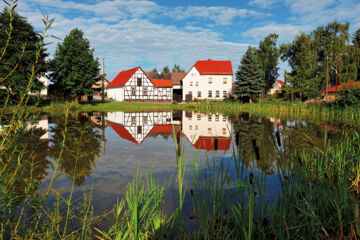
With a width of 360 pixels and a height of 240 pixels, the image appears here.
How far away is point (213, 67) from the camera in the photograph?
54000 mm

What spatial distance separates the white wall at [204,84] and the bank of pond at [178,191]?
43804mm

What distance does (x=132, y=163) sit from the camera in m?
6.76

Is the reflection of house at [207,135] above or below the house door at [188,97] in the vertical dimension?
below

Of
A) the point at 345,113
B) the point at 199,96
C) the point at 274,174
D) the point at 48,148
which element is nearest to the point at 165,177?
the point at 274,174

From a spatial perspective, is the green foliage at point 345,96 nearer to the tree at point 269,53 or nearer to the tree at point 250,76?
the tree at point 250,76

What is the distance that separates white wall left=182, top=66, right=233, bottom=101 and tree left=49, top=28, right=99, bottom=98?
2238 centimetres

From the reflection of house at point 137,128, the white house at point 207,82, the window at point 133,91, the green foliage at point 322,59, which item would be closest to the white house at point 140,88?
the window at point 133,91

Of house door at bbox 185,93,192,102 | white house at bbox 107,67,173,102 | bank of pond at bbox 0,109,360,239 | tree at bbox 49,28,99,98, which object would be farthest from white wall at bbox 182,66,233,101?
bank of pond at bbox 0,109,360,239

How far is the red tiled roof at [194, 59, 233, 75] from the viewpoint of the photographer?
52.8 metres

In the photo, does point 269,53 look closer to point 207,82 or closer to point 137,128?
point 207,82

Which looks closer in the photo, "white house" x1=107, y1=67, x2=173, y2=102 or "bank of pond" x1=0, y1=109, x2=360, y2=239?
"bank of pond" x1=0, y1=109, x2=360, y2=239

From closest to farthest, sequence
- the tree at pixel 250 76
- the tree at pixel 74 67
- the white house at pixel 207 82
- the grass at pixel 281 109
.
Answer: the grass at pixel 281 109, the tree at pixel 74 67, the tree at pixel 250 76, the white house at pixel 207 82

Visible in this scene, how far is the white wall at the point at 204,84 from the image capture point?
2085 inches

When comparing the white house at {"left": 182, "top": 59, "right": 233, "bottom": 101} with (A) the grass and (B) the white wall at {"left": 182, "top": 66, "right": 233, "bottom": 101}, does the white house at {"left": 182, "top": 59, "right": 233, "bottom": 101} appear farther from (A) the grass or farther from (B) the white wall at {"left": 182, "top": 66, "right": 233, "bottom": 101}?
(A) the grass
